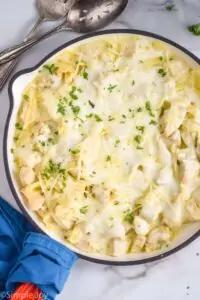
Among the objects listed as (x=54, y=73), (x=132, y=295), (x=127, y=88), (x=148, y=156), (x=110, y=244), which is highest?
(x=54, y=73)

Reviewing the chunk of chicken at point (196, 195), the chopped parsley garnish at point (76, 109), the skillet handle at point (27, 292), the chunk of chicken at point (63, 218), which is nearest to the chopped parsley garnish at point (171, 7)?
the chopped parsley garnish at point (76, 109)

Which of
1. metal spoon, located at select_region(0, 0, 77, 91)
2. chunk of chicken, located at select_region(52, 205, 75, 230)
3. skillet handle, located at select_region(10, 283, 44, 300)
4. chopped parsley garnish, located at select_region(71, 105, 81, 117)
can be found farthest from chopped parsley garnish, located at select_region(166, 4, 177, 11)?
skillet handle, located at select_region(10, 283, 44, 300)

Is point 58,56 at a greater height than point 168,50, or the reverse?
point 58,56

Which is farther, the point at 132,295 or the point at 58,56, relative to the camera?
the point at 132,295

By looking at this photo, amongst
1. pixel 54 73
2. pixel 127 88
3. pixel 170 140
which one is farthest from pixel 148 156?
pixel 54 73

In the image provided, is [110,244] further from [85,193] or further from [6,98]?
[6,98]

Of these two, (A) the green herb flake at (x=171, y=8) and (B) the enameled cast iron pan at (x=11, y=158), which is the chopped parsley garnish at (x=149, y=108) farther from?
→ (A) the green herb flake at (x=171, y=8)
